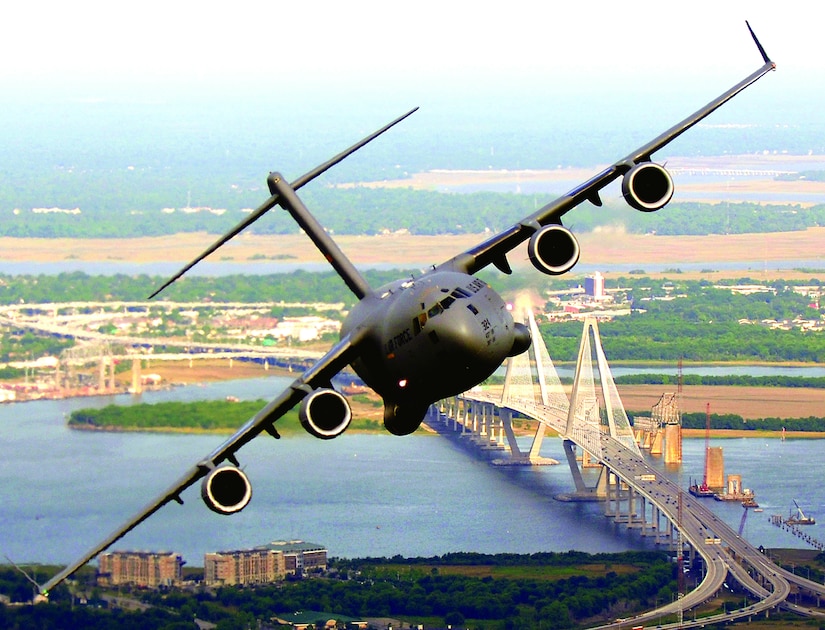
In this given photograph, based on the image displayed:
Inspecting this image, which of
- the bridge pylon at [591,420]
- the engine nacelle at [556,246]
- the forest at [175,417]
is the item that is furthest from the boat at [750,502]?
the engine nacelle at [556,246]

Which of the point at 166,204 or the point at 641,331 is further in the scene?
the point at 166,204

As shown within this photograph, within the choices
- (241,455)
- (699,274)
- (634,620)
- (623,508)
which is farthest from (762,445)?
(699,274)

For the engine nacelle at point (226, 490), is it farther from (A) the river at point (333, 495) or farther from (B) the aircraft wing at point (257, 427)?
Answer: (A) the river at point (333, 495)

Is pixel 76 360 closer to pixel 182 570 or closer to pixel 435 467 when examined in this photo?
pixel 435 467

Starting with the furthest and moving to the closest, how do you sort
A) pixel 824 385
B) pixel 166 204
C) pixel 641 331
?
pixel 166 204 < pixel 641 331 < pixel 824 385

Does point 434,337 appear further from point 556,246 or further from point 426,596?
point 426,596

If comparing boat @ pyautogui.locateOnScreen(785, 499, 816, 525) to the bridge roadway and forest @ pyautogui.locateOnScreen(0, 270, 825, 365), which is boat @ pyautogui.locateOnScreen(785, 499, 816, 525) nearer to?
the bridge roadway
